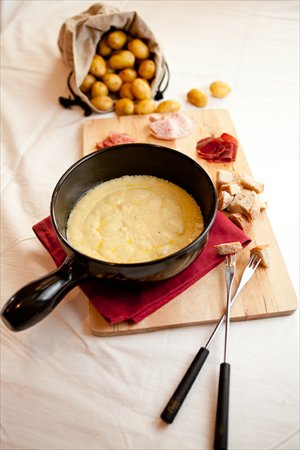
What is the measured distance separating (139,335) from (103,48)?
118 cm

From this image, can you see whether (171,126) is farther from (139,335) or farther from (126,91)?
(139,335)

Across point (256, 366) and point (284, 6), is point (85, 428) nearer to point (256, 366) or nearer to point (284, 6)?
point (256, 366)

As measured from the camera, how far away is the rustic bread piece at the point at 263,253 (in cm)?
118

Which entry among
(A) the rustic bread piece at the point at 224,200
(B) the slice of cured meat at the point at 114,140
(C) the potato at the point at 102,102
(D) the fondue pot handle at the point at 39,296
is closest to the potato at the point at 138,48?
(C) the potato at the point at 102,102

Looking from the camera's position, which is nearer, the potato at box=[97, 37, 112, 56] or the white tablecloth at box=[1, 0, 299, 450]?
the white tablecloth at box=[1, 0, 299, 450]

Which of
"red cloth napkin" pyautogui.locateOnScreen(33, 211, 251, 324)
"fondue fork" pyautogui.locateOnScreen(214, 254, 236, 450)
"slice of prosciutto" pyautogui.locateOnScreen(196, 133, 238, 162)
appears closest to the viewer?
"fondue fork" pyautogui.locateOnScreen(214, 254, 236, 450)

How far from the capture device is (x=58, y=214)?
1.12 metres

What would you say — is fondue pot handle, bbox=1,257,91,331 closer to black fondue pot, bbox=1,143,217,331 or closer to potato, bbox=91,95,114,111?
black fondue pot, bbox=1,143,217,331

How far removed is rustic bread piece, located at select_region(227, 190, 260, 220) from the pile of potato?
0.60 metres

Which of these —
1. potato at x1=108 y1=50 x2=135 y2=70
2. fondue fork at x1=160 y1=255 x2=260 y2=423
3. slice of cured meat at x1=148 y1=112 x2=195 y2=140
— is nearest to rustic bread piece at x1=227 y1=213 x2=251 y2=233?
fondue fork at x1=160 y1=255 x2=260 y2=423

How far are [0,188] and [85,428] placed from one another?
864 mm

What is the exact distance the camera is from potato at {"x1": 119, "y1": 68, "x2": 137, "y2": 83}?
1.76 m

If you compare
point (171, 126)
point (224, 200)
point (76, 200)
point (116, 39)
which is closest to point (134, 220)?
point (76, 200)

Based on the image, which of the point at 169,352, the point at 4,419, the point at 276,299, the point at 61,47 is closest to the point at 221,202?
the point at 276,299
